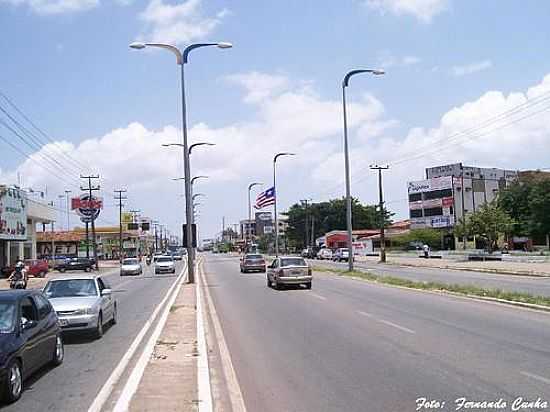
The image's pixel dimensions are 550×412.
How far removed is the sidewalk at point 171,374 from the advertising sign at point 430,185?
99825mm

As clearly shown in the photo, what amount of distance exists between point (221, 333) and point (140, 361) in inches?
180

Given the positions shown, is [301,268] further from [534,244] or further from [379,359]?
[534,244]

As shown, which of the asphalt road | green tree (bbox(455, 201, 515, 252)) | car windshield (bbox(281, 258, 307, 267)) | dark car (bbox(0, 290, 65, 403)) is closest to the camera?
the asphalt road

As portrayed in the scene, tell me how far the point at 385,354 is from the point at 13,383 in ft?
A: 20.3

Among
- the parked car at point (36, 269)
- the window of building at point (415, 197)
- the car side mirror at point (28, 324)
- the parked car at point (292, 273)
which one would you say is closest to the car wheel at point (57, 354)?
the car side mirror at point (28, 324)

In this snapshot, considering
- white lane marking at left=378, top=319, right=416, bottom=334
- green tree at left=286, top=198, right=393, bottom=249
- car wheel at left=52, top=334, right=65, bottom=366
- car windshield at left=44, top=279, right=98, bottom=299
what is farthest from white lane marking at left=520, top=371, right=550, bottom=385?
green tree at left=286, top=198, right=393, bottom=249

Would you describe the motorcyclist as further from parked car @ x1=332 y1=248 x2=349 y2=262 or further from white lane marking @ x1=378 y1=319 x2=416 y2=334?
parked car @ x1=332 y1=248 x2=349 y2=262

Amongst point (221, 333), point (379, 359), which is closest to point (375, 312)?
point (221, 333)

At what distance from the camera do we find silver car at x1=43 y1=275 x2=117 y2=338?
1501 cm

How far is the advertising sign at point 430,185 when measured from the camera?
113 m

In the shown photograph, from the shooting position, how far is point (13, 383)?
9234 mm

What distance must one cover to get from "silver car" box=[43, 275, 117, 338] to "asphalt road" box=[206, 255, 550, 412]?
9.58ft

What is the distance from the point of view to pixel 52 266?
79.8 m

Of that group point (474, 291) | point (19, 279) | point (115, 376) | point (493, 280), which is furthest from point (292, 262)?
point (115, 376)
